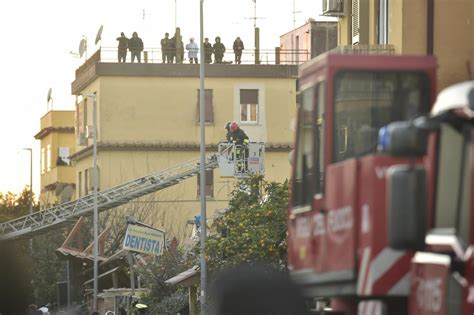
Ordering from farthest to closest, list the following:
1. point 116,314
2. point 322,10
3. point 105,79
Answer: point 105,79
point 116,314
point 322,10

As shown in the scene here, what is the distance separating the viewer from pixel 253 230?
132ft

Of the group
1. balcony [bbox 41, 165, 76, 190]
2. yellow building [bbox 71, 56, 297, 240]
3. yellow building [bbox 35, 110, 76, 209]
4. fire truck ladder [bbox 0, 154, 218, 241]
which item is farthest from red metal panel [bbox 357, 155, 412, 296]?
balcony [bbox 41, 165, 76, 190]

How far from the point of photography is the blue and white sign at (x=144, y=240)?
59.9m

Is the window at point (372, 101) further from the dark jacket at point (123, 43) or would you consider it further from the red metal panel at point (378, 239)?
the dark jacket at point (123, 43)

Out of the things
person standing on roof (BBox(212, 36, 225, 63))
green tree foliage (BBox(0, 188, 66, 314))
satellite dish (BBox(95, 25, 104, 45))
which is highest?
satellite dish (BBox(95, 25, 104, 45))

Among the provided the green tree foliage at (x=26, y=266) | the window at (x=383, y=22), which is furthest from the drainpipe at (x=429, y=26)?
the green tree foliage at (x=26, y=266)

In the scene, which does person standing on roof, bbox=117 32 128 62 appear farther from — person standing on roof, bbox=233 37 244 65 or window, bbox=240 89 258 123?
window, bbox=240 89 258 123

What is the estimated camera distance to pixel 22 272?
10.0m

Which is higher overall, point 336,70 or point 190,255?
point 336,70

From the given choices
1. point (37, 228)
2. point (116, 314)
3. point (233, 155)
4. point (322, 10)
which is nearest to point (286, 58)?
point (37, 228)

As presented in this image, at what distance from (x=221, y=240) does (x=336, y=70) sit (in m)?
26.7

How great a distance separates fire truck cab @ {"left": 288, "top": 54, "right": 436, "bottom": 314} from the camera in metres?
12.7

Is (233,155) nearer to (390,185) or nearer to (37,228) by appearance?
(37,228)

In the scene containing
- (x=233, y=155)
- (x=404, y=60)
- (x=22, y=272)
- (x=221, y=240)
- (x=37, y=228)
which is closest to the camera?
(x=22, y=272)
